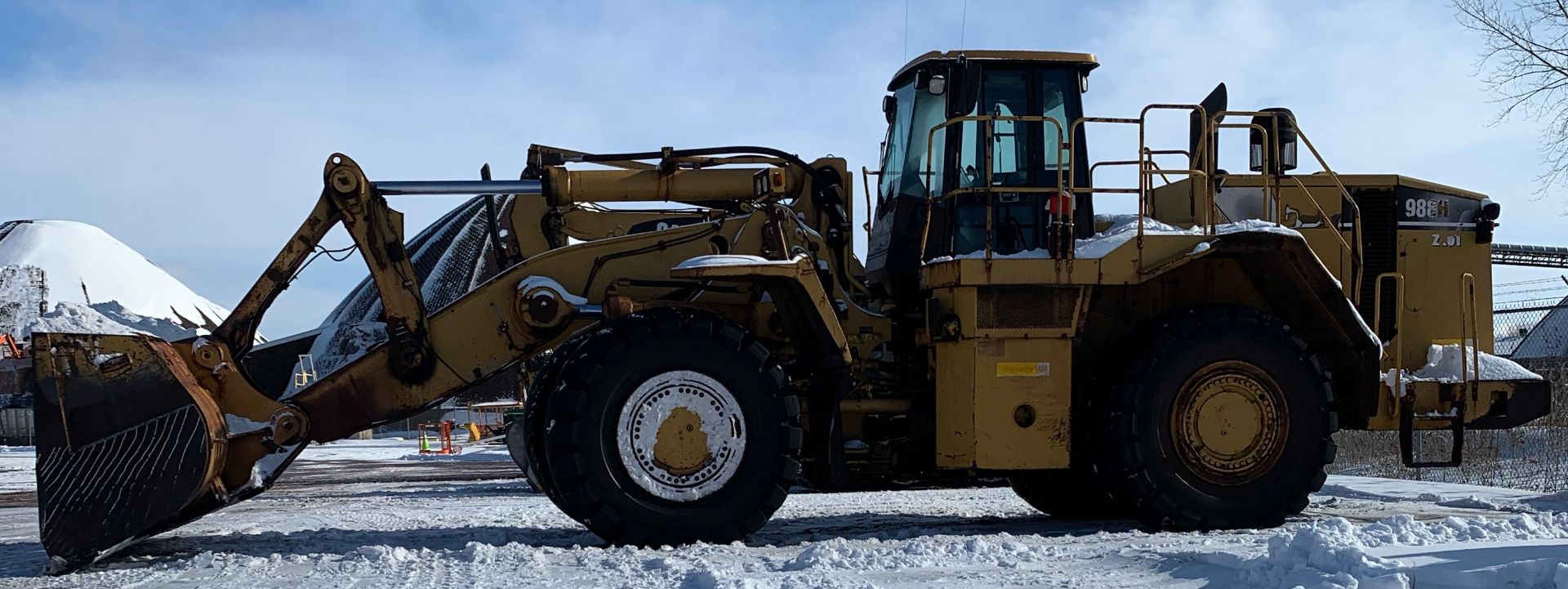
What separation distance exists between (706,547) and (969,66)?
337 cm

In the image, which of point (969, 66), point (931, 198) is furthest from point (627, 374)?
point (969, 66)

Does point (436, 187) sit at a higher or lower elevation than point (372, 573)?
higher

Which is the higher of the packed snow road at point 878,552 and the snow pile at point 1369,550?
the snow pile at point 1369,550

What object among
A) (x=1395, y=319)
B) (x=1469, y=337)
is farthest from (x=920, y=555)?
(x=1469, y=337)

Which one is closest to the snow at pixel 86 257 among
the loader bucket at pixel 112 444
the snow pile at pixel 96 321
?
the snow pile at pixel 96 321

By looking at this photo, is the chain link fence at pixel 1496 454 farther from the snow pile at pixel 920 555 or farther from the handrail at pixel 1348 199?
the snow pile at pixel 920 555

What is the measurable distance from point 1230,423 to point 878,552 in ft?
8.36

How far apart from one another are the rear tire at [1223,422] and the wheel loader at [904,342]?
17 mm

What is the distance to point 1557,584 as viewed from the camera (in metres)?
4.94

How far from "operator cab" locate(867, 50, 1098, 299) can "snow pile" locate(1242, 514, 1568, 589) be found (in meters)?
2.45

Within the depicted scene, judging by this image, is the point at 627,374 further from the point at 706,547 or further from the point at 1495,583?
the point at 1495,583

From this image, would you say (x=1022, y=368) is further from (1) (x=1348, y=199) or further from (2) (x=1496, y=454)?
(2) (x=1496, y=454)

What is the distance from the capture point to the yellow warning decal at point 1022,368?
7801 millimetres

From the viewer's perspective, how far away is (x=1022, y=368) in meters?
7.82
